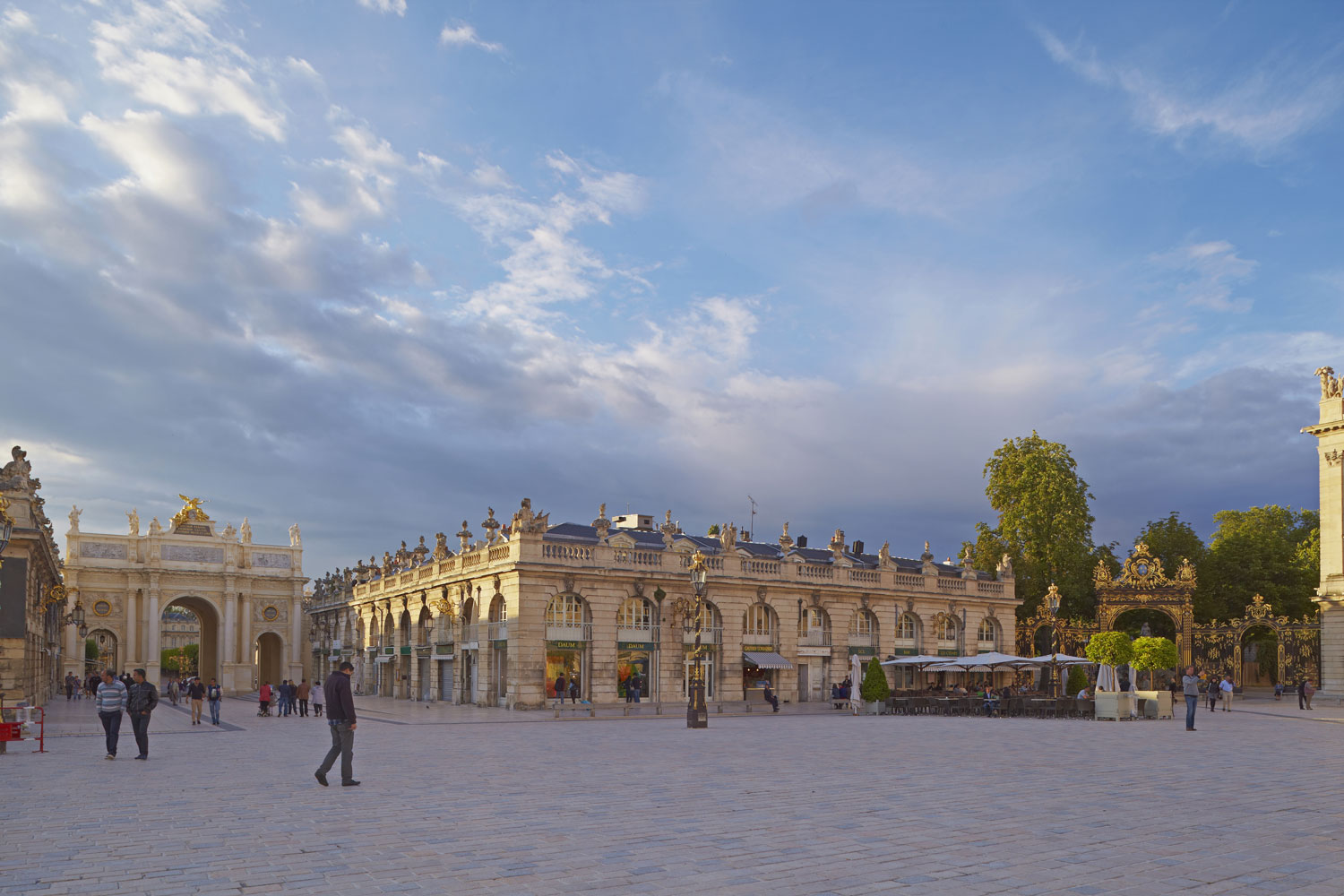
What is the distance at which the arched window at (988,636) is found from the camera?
201 ft

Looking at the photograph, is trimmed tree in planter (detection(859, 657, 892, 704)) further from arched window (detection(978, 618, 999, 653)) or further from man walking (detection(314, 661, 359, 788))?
man walking (detection(314, 661, 359, 788))

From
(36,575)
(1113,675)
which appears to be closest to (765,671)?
(1113,675)

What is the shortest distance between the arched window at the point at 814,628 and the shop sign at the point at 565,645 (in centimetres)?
1213

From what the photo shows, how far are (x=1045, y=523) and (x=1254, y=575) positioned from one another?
12470 millimetres

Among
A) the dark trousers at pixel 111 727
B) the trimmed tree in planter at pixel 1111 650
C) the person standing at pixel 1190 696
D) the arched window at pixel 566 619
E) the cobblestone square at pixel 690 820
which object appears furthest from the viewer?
the arched window at pixel 566 619

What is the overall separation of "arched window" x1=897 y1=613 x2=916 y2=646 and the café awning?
8365 millimetres

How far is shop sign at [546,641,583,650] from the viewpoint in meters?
45.6

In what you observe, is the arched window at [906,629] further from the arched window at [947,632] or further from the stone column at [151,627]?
the stone column at [151,627]

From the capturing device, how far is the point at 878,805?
42.9 feet

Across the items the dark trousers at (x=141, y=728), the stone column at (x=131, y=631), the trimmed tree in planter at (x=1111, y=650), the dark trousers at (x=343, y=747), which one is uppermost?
the dark trousers at (x=343, y=747)

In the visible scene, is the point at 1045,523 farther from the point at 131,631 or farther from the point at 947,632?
the point at 131,631

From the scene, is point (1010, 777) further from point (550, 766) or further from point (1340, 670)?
point (1340, 670)

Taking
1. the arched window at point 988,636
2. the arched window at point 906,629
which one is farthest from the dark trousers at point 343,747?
the arched window at point 988,636

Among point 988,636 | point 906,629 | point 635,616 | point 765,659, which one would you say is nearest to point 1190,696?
point 765,659
